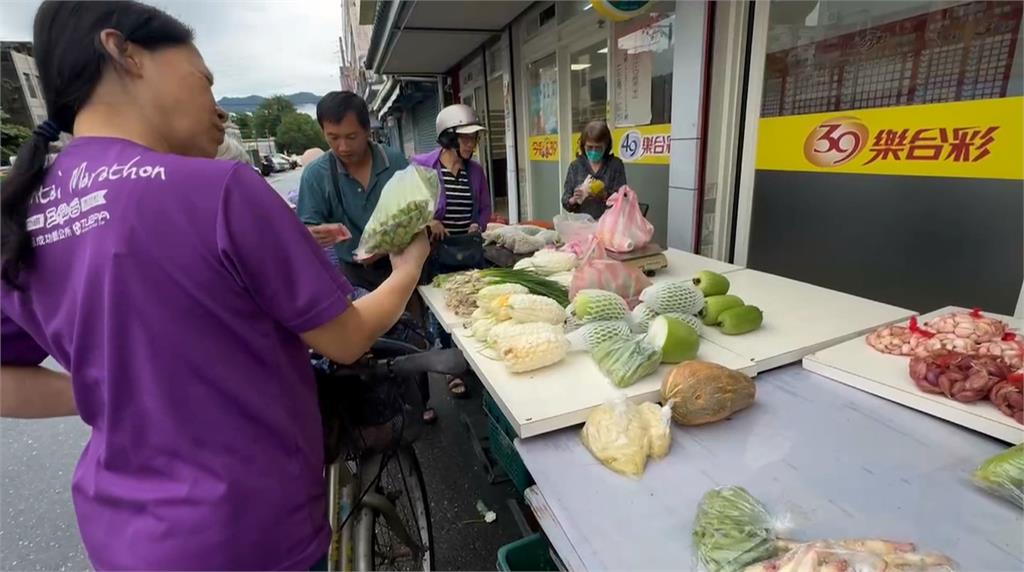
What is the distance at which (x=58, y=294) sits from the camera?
71cm

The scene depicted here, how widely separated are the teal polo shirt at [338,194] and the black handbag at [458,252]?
0.44 m

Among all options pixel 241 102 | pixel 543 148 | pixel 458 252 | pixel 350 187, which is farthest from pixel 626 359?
pixel 241 102

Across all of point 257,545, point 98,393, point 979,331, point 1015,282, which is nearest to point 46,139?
point 98,393

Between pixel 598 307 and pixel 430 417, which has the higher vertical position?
pixel 598 307

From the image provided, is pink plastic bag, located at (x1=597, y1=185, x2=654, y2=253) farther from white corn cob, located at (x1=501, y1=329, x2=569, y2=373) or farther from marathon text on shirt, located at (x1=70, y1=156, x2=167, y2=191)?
marathon text on shirt, located at (x1=70, y1=156, x2=167, y2=191)

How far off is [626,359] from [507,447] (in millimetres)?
624

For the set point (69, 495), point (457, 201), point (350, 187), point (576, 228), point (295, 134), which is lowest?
point (69, 495)

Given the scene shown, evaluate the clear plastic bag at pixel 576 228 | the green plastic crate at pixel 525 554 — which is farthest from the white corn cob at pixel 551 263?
the green plastic crate at pixel 525 554

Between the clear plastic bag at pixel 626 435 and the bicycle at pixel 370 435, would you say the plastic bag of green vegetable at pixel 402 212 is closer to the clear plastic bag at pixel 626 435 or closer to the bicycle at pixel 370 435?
the bicycle at pixel 370 435

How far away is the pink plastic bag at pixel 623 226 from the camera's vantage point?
7.01ft

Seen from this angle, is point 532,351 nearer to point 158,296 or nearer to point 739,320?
point 739,320

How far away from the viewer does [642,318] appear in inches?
63.2

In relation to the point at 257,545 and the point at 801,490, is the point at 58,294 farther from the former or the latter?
the point at 801,490

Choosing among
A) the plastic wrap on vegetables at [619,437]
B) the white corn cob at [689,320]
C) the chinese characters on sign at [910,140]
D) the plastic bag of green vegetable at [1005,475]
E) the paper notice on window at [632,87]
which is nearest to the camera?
the plastic bag of green vegetable at [1005,475]
